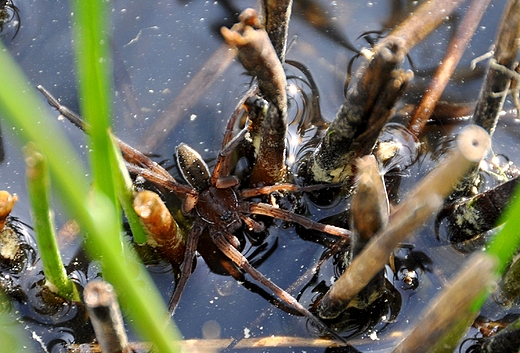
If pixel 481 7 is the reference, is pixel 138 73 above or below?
below

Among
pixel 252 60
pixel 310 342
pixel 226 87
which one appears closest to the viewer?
pixel 252 60

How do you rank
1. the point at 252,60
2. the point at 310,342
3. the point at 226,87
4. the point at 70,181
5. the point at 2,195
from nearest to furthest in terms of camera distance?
the point at 70,181 < the point at 252,60 < the point at 2,195 < the point at 310,342 < the point at 226,87

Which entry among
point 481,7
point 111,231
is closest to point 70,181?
point 111,231

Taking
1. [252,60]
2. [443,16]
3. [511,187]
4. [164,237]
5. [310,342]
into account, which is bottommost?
[310,342]

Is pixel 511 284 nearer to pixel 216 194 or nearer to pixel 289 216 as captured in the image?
pixel 289 216

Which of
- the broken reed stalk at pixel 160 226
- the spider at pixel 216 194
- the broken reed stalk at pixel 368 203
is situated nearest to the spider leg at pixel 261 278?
the spider at pixel 216 194

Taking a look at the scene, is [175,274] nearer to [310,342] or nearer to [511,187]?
[310,342]

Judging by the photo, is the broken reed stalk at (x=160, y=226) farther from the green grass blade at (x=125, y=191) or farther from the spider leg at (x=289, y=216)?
the spider leg at (x=289, y=216)
